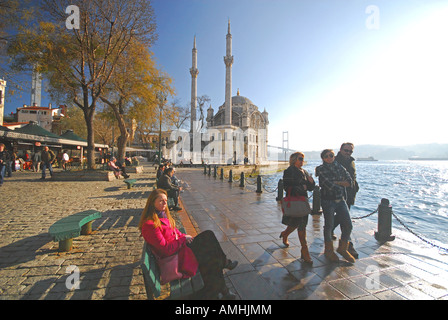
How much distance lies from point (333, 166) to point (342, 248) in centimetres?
138

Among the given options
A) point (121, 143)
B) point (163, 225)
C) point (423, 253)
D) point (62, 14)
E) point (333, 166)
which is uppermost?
→ point (62, 14)

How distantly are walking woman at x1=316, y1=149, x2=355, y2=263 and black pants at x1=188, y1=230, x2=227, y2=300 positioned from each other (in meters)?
2.00

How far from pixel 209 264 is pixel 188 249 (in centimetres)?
32

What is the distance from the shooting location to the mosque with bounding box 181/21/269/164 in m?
42.2

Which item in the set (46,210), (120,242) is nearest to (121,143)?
(46,210)

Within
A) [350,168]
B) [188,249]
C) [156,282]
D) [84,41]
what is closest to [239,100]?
[84,41]

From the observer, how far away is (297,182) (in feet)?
10.9

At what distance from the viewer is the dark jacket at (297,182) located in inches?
131

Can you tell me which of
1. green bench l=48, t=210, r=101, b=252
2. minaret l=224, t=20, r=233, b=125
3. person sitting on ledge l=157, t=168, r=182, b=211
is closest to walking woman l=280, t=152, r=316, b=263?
green bench l=48, t=210, r=101, b=252

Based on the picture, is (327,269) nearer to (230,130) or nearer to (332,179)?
(332,179)

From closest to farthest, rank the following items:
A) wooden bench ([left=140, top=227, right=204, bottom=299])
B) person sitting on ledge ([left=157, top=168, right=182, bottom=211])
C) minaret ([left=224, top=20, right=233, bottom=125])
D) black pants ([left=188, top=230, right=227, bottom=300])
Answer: wooden bench ([left=140, top=227, right=204, bottom=299])
black pants ([left=188, top=230, right=227, bottom=300])
person sitting on ledge ([left=157, top=168, right=182, bottom=211])
minaret ([left=224, top=20, right=233, bottom=125])

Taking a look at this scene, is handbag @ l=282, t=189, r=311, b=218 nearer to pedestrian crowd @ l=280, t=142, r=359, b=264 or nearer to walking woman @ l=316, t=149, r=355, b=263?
pedestrian crowd @ l=280, t=142, r=359, b=264

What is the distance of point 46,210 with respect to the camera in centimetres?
609
